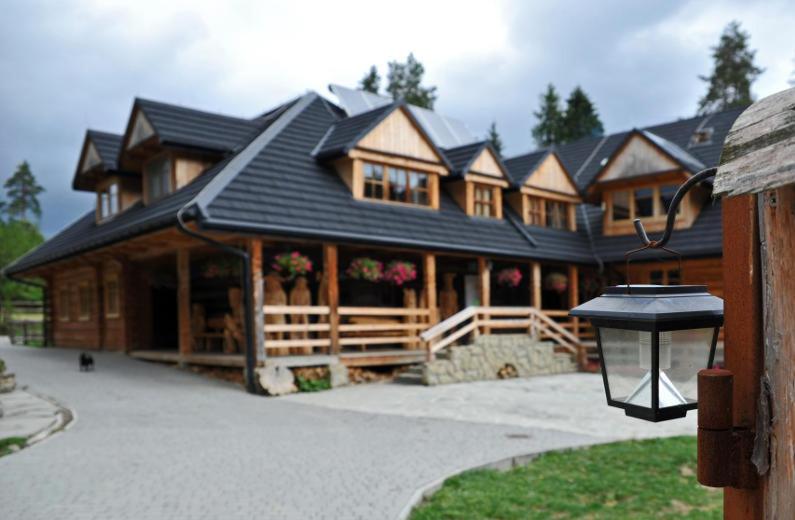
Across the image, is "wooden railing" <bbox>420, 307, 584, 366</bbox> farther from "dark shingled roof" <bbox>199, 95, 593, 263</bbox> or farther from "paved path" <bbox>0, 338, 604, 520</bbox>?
"paved path" <bbox>0, 338, 604, 520</bbox>

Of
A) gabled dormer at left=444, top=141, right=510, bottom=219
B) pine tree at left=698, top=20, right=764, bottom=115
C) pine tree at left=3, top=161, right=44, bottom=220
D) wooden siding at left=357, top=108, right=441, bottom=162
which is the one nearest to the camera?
wooden siding at left=357, top=108, right=441, bottom=162

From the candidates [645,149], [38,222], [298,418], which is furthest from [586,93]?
[38,222]

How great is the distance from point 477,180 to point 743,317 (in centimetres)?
1585

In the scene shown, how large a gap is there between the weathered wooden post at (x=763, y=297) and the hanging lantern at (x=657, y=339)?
0.20 metres

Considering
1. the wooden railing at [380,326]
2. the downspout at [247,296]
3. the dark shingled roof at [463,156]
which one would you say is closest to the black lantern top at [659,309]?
the downspout at [247,296]

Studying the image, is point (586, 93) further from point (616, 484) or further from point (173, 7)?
point (616, 484)

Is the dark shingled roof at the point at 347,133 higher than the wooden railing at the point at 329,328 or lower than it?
higher

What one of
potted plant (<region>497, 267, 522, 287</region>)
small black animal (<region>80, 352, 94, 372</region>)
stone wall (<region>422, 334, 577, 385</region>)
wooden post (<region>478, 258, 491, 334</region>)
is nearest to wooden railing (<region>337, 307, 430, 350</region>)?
stone wall (<region>422, 334, 577, 385</region>)

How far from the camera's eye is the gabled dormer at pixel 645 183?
18.7 m

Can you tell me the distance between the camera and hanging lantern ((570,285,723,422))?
7.68 ft

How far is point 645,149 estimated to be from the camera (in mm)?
19156

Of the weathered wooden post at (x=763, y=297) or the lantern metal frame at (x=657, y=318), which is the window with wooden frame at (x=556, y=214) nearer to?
the lantern metal frame at (x=657, y=318)

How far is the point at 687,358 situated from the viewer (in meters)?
2.46

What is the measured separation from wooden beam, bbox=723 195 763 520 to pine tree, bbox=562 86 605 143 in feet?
148
